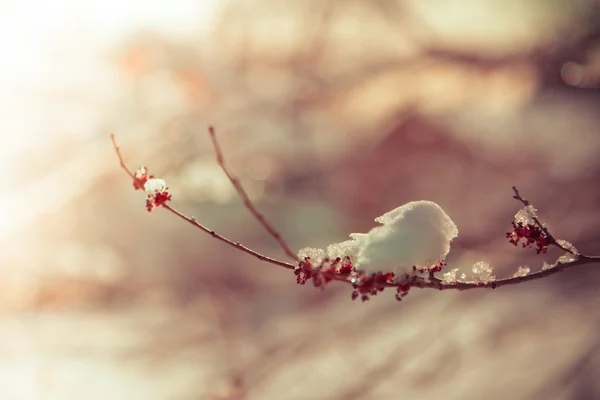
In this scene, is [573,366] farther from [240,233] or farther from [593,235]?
[240,233]

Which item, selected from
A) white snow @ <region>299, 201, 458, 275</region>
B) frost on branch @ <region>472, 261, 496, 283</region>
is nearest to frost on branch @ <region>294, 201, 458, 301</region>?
white snow @ <region>299, 201, 458, 275</region>

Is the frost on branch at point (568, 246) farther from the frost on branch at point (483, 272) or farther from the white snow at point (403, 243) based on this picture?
the white snow at point (403, 243)

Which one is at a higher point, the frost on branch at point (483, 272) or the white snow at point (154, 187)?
the white snow at point (154, 187)

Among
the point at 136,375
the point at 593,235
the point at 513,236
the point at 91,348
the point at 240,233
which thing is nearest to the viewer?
the point at 513,236

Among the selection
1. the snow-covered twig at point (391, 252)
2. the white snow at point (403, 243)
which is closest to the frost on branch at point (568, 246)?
the snow-covered twig at point (391, 252)

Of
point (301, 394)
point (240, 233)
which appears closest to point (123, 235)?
point (240, 233)

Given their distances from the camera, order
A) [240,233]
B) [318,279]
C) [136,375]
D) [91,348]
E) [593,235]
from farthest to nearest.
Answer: [240,233], [91,348], [136,375], [593,235], [318,279]

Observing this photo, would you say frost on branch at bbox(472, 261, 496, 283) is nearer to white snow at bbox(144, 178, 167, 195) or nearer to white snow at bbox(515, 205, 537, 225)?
white snow at bbox(515, 205, 537, 225)

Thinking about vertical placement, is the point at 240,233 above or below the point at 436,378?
above

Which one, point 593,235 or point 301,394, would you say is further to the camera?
point 301,394
